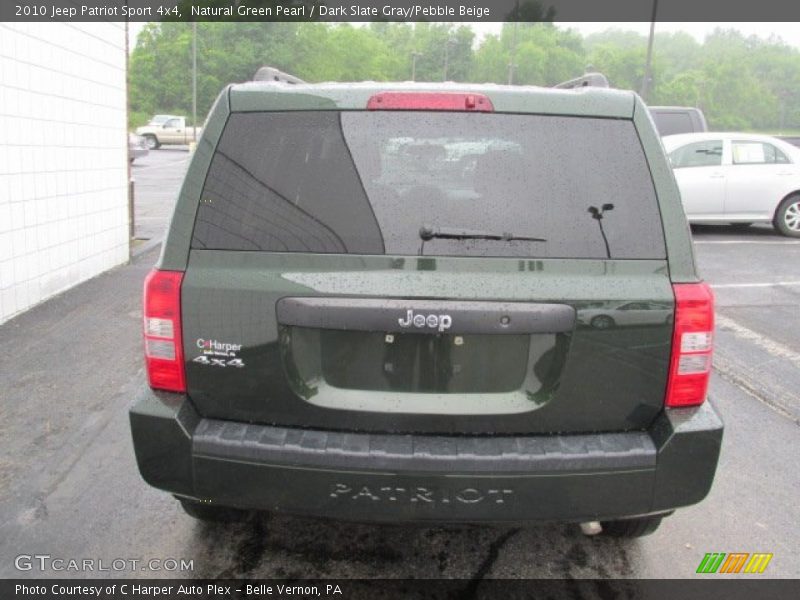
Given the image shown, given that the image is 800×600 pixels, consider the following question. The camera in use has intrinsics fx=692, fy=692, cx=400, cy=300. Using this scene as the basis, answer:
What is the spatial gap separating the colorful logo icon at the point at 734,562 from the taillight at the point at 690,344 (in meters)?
1.00

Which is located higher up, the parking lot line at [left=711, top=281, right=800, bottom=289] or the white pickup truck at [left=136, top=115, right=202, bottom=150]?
the white pickup truck at [left=136, top=115, right=202, bottom=150]

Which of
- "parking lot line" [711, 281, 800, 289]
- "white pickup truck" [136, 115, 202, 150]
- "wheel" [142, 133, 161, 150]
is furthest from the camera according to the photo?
"white pickup truck" [136, 115, 202, 150]

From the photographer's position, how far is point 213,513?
2990mm

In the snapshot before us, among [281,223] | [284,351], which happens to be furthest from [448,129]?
[284,351]

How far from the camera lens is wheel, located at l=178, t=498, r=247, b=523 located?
2.93 metres

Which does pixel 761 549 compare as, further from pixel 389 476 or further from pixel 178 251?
pixel 178 251

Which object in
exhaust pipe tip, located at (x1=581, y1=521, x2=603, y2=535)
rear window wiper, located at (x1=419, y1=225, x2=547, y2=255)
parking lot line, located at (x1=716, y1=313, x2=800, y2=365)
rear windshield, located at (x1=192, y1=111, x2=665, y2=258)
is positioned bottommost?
exhaust pipe tip, located at (x1=581, y1=521, x2=603, y2=535)

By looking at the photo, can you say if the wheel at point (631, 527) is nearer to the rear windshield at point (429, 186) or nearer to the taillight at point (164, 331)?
the rear windshield at point (429, 186)

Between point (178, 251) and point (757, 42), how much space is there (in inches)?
4433

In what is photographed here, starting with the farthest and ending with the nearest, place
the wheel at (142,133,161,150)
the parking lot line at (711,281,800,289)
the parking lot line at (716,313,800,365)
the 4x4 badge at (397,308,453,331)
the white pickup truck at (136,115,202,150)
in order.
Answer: the white pickup truck at (136,115,202,150) → the wheel at (142,133,161,150) → the parking lot line at (711,281,800,289) → the parking lot line at (716,313,800,365) → the 4x4 badge at (397,308,453,331)

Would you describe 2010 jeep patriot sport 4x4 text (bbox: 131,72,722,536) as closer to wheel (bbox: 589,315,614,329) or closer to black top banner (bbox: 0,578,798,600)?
wheel (bbox: 589,315,614,329)

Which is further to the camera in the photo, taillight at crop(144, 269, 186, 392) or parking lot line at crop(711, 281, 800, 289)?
parking lot line at crop(711, 281, 800, 289)

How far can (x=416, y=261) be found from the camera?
2293 mm

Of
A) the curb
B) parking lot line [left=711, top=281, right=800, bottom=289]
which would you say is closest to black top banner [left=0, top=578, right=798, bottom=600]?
parking lot line [left=711, top=281, right=800, bottom=289]
